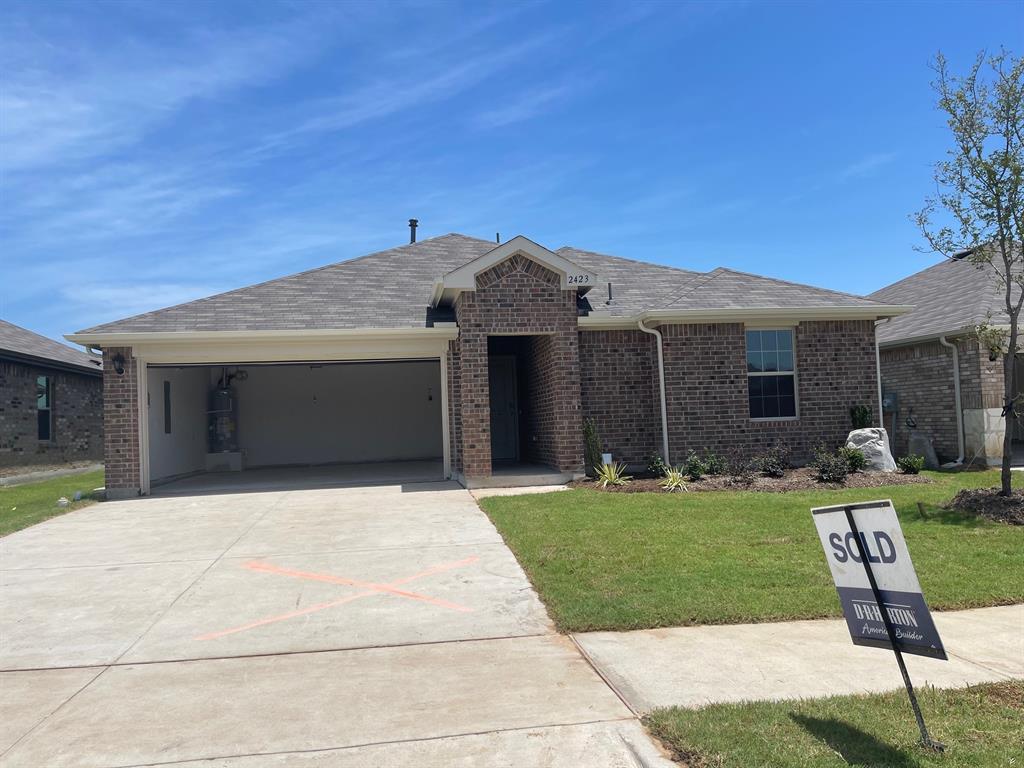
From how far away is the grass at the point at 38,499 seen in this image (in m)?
11.8

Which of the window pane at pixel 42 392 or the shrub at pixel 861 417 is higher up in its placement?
the window pane at pixel 42 392

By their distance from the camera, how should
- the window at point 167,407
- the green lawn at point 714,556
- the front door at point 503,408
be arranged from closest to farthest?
the green lawn at point 714,556, the window at point 167,407, the front door at point 503,408

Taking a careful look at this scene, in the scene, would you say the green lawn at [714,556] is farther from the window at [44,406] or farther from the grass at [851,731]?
the window at [44,406]

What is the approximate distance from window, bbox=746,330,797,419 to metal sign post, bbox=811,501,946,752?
11.2 metres

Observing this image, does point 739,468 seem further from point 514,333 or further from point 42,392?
point 42,392

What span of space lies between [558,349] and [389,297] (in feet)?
14.2

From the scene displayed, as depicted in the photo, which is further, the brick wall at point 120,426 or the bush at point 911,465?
the brick wall at point 120,426

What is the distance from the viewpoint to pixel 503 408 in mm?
18688

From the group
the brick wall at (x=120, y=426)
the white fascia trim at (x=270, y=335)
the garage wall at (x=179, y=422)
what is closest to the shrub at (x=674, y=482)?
the white fascia trim at (x=270, y=335)

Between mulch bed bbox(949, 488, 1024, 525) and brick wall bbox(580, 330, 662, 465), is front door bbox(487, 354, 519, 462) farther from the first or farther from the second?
mulch bed bbox(949, 488, 1024, 525)

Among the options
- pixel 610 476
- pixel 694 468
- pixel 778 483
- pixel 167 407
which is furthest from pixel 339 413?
pixel 778 483

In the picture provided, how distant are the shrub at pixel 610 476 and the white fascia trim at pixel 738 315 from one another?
2.83 metres

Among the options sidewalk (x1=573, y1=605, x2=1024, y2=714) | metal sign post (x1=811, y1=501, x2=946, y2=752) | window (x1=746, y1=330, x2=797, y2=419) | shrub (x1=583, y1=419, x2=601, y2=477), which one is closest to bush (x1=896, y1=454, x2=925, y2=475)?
window (x1=746, y1=330, x2=797, y2=419)

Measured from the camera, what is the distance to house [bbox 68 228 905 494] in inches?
550
